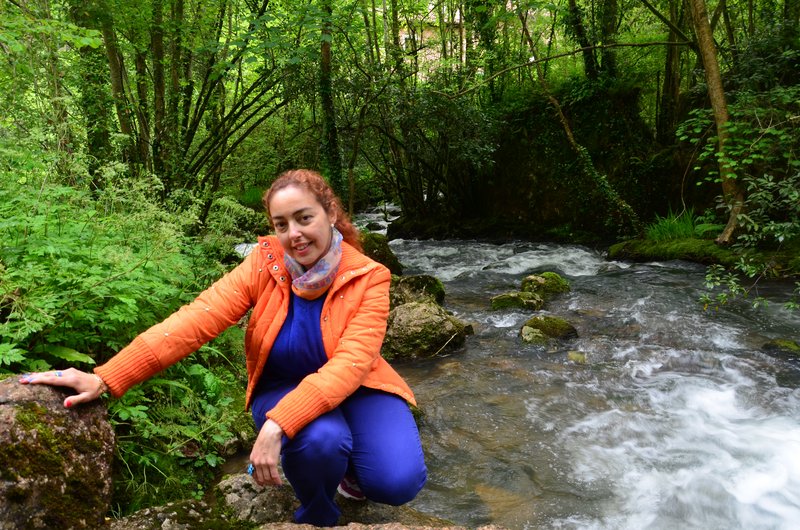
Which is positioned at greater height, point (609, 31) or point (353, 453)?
point (609, 31)

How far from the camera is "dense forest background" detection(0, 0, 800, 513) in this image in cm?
285

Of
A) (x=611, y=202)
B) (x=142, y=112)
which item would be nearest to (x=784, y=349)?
(x=611, y=202)

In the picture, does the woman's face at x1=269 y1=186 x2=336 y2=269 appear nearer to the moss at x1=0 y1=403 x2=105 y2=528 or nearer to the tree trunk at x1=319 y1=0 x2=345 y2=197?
the moss at x1=0 y1=403 x2=105 y2=528

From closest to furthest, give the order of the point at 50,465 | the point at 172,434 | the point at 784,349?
the point at 50,465, the point at 172,434, the point at 784,349

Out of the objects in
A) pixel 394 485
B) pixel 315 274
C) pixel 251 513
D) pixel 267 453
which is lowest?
pixel 251 513

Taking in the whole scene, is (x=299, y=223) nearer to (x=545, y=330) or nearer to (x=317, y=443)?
(x=317, y=443)

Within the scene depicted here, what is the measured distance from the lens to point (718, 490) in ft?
11.3

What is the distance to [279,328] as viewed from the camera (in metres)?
2.44

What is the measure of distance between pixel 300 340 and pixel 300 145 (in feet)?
30.5

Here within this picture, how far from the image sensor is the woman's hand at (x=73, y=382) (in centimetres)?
193

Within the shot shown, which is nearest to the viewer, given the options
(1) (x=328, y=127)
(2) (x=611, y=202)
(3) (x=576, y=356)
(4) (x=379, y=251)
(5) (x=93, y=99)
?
(3) (x=576, y=356)

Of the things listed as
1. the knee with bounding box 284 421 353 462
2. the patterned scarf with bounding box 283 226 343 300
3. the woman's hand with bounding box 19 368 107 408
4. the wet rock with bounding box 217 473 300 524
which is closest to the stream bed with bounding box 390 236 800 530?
the wet rock with bounding box 217 473 300 524

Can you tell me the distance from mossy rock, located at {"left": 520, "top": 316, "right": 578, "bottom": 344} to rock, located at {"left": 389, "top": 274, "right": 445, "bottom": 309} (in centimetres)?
149

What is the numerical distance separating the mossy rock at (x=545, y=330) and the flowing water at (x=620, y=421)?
175 millimetres
